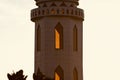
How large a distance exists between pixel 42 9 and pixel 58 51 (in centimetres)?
492

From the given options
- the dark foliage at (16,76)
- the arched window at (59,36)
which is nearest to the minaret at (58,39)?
the arched window at (59,36)

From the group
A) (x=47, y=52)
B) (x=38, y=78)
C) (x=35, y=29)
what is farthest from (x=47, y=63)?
(x=38, y=78)

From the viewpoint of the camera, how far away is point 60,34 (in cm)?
5509

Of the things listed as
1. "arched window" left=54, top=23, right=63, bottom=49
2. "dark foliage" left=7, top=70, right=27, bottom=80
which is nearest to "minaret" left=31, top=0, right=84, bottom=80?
"arched window" left=54, top=23, right=63, bottom=49

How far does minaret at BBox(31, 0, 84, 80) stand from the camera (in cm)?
5409

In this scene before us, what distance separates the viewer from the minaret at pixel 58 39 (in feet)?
177

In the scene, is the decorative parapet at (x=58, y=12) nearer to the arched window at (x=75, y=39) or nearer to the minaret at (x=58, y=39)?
the minaret at (x=58, y=39)

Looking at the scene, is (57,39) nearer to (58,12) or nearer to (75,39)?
(75,39)

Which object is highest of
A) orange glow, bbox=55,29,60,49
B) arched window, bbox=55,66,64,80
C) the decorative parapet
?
the decorative parapet

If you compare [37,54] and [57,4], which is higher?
[57,4]

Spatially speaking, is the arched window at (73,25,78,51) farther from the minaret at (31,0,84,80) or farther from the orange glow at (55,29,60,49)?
the orange glow at (55,29,60,49)

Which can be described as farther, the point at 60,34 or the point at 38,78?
the point at 60,34

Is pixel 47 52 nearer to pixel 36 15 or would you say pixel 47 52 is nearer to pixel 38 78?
pixel 36 15

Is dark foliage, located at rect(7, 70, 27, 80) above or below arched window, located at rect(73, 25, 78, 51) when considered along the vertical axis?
below
